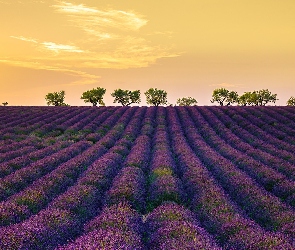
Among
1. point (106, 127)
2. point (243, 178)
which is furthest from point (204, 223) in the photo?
point (106, 127)

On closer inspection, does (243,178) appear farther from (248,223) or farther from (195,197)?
(248,223)

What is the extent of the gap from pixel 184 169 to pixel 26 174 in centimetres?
514

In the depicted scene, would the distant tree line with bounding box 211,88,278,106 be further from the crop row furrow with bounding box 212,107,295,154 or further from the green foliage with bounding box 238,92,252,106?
the crop row furrow with bounding box 212,107,295,154

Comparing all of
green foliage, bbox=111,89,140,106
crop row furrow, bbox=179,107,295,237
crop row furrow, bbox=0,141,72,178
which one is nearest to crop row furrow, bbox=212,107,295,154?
crop row furrow, bbox=179,107,295,237

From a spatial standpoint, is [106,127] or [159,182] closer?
[159,182]

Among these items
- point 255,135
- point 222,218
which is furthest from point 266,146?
point 222,218

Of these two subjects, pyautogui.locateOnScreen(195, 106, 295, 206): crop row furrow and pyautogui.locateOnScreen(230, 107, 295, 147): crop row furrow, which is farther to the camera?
pyautogui.locateOnScreen(230, 107, 295, 147): crop row furrow

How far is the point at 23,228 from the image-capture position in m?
5.93

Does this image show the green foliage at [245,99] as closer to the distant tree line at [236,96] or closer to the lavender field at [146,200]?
the distant tree line at [236,96]

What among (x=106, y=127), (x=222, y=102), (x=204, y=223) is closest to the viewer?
(x=204, y=223)

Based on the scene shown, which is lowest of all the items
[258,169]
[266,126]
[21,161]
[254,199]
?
[21,161]

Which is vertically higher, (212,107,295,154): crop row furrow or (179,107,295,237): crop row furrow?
(212,107,295,154): crop row furrow

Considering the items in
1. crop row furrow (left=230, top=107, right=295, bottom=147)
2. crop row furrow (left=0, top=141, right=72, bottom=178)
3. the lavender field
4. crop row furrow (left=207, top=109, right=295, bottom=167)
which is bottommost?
crop row furrow (left=0, top=141, right=72, bottom=178)

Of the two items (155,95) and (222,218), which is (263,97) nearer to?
(155,95)
